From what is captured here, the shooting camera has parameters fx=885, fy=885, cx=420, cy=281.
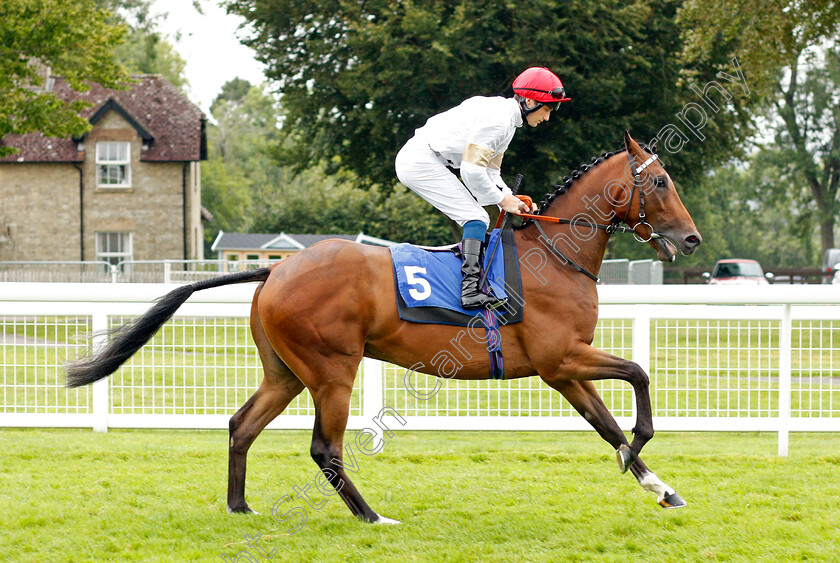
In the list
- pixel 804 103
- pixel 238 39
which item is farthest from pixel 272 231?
pixel 804 103

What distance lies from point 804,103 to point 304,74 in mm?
26233

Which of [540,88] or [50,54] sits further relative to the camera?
[50,54]

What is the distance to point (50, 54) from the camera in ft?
57.2

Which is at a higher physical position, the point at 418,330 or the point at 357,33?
the point at 357,33

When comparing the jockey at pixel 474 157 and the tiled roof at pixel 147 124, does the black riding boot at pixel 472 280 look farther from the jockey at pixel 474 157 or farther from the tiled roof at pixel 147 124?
the tiled roof at pixel 147 124

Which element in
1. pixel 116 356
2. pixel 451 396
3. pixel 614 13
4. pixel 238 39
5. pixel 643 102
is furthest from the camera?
pixel 238 39

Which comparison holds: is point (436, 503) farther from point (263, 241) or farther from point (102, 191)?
point (263, 241)

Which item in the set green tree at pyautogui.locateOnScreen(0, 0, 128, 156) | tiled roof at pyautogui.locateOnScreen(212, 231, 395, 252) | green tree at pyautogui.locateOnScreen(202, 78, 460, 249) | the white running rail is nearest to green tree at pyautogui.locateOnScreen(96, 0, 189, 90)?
green tree at pyautogui.locateOnScreen(202, 78, 460, 249)

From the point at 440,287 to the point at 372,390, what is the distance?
85.3 inches

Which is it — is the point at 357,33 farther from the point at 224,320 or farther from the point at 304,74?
the point at 224,320

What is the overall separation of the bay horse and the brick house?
986 inches

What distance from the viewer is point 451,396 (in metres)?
8.24

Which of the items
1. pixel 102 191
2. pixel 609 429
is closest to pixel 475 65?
pixel 609 429

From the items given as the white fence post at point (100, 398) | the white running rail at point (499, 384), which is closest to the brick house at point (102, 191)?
the white running rail at point (499, 384)
